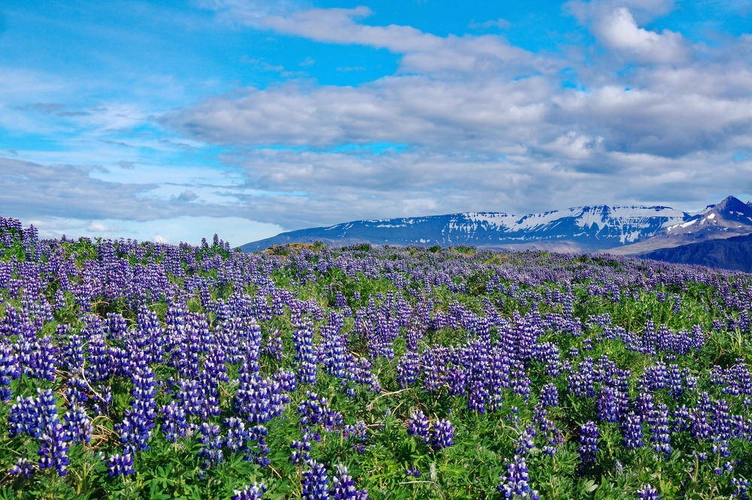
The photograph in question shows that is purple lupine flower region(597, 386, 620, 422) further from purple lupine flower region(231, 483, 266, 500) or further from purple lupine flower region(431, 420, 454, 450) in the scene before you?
purple lupine flower region(231, 483, 266, 500)

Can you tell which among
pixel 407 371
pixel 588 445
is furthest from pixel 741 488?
pixel 407 371

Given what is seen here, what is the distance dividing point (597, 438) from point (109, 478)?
5.86 meters

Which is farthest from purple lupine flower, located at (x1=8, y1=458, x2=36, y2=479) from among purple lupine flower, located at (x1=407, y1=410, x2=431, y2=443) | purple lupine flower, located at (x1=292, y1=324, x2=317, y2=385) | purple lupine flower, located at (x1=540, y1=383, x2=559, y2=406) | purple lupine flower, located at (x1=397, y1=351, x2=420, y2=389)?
purple lupine flower, located at (x1=540, y1=383, x2=559, y2=406)

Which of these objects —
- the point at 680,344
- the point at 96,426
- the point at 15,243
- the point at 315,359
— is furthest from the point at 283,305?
the point at 15,243

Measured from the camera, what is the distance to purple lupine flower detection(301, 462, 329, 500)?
463 cm

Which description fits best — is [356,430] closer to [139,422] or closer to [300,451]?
[300,451]

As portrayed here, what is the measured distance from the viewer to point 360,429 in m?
6.04

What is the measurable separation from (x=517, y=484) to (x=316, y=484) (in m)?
1.99

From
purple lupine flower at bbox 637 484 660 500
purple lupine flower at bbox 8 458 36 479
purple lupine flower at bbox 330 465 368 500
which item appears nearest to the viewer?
purple lupine flower at bbox 8 458 36 479

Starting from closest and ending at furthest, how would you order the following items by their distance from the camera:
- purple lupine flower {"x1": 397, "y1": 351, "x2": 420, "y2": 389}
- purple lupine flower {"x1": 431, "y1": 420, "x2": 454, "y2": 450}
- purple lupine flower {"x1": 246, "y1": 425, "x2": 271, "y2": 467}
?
purple lupine flower {"x1": 246, "y1": 425, "x2": 271, "y2": 467}
purple lupine flower {"x1": 431, "y1": 420, "x2": 454, "y2": 450}
purple lupine flower {"x1": 397, "y1": 351, "x2": 420, "y2": 389}

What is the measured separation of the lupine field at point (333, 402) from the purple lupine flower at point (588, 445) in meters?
0.03

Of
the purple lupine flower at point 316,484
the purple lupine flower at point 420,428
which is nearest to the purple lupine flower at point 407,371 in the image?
the purple lupine flower at point 420,428

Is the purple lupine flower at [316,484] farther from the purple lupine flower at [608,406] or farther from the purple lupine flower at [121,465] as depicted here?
the purple lupine flower at [608,406]

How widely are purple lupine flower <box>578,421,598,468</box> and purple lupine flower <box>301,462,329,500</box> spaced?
12.1ft
